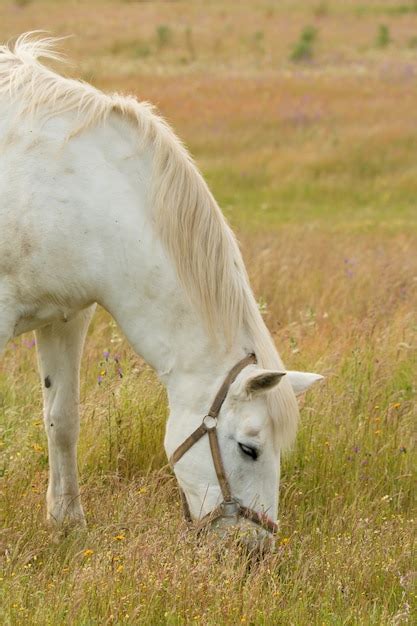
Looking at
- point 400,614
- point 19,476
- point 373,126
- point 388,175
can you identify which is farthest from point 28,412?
point 373,126

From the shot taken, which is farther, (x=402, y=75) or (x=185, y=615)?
(x=402, y=75)

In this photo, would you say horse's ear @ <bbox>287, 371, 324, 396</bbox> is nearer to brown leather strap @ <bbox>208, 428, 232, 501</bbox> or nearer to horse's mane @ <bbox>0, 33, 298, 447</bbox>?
horse's mane @ <bbox>0, 33, 298, 447</bbox>

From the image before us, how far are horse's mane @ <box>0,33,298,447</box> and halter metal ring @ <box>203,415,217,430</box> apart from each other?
204 mm

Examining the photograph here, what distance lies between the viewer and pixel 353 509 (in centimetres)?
416

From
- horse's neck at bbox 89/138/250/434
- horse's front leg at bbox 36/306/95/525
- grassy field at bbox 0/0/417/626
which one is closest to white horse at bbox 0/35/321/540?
horse's neck at bbox 89/138/250/434

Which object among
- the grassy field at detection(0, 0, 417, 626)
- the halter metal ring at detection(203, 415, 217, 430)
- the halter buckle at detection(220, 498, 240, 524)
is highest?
the halter metal ring at detection(203, 415, 217, 430)

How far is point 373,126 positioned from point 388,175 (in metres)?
2.03

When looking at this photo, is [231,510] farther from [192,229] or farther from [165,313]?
[192,229]

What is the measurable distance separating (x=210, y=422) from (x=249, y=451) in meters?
0.17

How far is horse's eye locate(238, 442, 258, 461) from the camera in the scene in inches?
137

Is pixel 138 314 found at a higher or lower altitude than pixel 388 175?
higher

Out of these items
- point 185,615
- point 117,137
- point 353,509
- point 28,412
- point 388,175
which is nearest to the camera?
point 185,615

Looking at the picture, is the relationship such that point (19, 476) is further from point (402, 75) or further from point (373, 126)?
point (402, 75)

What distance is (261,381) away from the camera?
3.30 m
